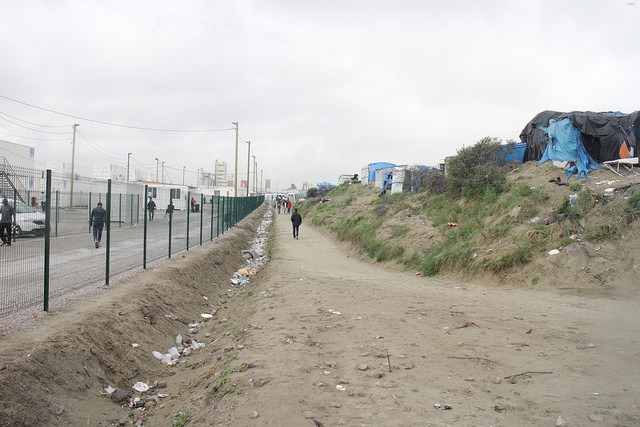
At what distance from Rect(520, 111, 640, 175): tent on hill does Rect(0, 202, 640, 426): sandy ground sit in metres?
7.95

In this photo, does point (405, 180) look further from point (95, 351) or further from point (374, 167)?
point (95, 351)

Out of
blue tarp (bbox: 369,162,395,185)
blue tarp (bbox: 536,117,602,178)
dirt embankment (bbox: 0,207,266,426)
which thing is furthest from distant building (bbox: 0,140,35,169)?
blue tarp (bbox: 536,117,602,178)

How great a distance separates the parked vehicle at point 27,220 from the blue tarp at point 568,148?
1546cm

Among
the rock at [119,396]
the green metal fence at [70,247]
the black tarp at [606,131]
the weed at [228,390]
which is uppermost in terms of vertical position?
the black tarp at [606,131]

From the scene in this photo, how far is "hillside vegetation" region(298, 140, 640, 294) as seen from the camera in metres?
9.66

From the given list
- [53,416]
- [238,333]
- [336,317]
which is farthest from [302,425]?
[336,317]

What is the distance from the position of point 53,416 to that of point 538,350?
5.40 meters

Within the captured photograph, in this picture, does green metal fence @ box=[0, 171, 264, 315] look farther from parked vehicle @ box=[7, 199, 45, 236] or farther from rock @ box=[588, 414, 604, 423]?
rock @ box=[588, 414, 604, 423]

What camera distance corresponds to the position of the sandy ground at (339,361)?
12.2 ft

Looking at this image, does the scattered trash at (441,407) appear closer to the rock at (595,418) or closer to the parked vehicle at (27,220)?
the rock at (595,418)

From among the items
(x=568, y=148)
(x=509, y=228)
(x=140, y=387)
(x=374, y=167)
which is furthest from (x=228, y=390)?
(x=374, y=167)

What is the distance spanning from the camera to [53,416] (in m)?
3.83

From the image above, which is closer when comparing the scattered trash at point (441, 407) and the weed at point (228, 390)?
the scattered trash at point (441, 407)

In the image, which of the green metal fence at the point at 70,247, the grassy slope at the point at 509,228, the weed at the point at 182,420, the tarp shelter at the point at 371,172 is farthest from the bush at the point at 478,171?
the tarp shelter at the point at 371,172
